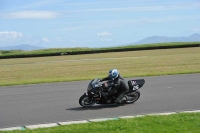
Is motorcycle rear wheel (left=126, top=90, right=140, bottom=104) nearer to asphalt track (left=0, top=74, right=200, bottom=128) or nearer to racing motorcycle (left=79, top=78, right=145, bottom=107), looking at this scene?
racing motorcycle (left=79, top=78, right=145, bottom=107)

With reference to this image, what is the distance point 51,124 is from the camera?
10398 mm

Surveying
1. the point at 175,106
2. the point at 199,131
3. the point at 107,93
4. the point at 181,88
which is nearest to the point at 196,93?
the point at 181,88

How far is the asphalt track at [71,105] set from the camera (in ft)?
38.1

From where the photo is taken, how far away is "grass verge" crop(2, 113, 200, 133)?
347 inches

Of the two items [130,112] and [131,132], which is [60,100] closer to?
[130,112]

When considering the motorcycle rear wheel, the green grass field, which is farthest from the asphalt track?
the green grass field

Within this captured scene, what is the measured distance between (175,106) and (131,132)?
4.45 metres

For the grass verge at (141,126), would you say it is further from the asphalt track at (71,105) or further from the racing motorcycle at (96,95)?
the racing motorcycle at (96,95)

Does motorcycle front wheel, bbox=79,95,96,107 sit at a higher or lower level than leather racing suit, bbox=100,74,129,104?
lower

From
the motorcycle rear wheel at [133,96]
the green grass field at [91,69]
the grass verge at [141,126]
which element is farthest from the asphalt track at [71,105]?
the green grass field at [91,69]

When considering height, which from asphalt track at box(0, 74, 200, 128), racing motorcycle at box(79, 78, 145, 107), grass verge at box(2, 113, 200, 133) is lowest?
asphalt track at box(0, 74, 200, 128)

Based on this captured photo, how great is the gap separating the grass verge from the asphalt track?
1577mm

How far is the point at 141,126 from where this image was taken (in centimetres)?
922

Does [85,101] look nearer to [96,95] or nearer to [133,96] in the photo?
[96,95]
